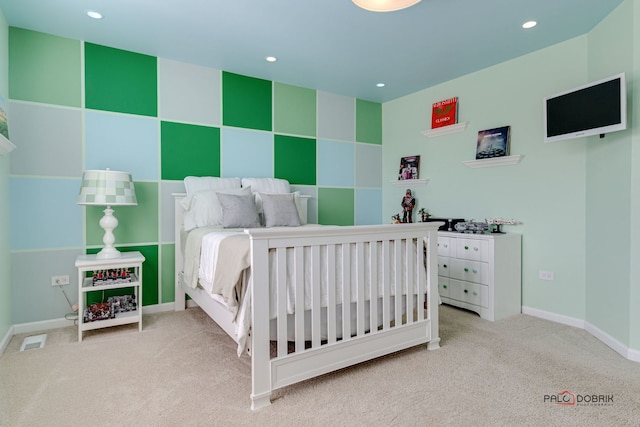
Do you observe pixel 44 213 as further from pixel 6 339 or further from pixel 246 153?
pixel 246 153

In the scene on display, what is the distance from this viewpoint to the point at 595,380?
6.39ft

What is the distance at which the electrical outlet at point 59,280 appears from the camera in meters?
2.85

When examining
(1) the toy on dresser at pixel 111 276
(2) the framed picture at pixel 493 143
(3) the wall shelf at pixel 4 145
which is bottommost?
(1) the toy on dresser at pixel 111 276

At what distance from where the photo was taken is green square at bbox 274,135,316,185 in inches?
157

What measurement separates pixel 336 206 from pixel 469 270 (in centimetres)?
186

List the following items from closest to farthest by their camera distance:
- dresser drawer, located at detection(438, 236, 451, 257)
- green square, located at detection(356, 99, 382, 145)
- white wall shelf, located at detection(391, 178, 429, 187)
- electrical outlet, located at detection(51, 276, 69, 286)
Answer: electrical outlet, located at detection(51, 276, 69, 286)
dresser drawer, located at detection(438, 236, 451, 257)
white wall shelf, located at detection(391, 178, 429, 187)
green square, located at detection(356, 99, 382, 145)

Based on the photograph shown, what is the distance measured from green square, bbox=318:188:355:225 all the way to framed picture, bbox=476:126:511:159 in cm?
169

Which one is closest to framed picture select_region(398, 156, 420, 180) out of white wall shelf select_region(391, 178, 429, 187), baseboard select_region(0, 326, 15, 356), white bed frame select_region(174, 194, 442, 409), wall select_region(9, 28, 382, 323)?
white wall shelf select_region(391, 178, 429, 187)

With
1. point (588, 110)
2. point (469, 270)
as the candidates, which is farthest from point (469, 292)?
point (588, 110)

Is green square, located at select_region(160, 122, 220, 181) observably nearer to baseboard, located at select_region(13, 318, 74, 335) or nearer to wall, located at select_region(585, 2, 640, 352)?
baseboard, located at select_region(13, 318, 74, 335)

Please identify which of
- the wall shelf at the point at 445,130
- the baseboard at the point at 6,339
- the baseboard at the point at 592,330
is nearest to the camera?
the baseboard at the point at 592,330

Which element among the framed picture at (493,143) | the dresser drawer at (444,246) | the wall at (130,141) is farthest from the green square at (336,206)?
the framed picture at (493,143)

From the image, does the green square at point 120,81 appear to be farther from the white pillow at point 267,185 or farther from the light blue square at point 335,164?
the light blue square at point 335,164

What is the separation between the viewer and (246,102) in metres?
3.77
